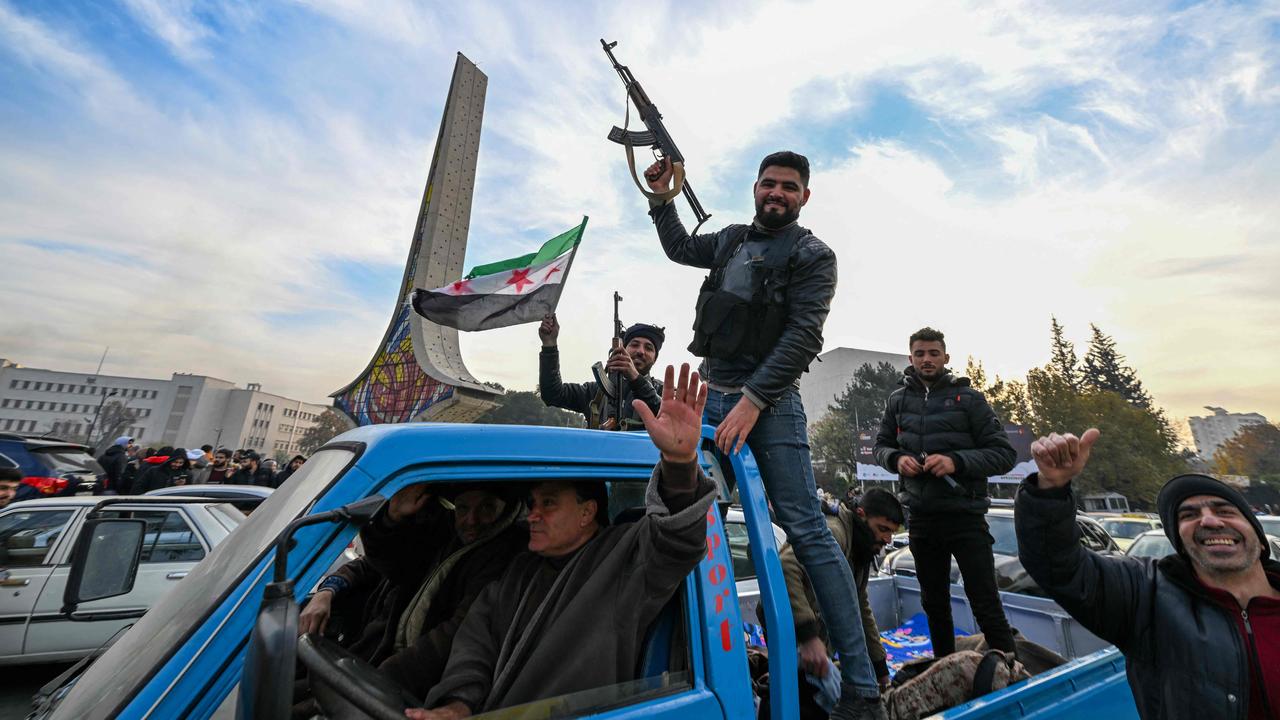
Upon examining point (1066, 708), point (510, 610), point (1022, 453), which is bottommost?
point (1066, 708)

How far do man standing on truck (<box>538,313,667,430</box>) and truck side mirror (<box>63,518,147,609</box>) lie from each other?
188 centimetres

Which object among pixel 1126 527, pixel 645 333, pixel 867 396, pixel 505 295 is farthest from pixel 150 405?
pixel 1126 527

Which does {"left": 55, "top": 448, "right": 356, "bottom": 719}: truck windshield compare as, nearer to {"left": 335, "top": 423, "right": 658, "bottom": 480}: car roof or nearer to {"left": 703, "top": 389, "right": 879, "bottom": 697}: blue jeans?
{"left": 335, "top": 423, "right": 658, "bottom": 480}: car roof

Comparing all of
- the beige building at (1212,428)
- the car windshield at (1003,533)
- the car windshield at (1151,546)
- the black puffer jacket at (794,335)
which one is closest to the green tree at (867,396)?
the car windshield at (1151,546)

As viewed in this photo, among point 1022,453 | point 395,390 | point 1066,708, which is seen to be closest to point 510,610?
point 1066,708

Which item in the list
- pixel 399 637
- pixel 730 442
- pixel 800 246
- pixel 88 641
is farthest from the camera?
pixel 88 641

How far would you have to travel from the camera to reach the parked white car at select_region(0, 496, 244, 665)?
4.41 m

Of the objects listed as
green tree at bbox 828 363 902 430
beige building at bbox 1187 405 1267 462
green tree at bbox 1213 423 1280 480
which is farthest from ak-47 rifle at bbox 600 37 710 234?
beige building at bbox 1187 405 1267 462

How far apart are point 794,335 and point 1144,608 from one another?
1.50 metres

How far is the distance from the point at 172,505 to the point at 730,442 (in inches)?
212

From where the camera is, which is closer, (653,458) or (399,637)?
(653,458)

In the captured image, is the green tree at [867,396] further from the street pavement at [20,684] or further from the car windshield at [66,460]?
the street pavement at [20,684]

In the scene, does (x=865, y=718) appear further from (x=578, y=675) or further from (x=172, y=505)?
(x=172, y=505)

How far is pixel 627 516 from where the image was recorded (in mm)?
1788
